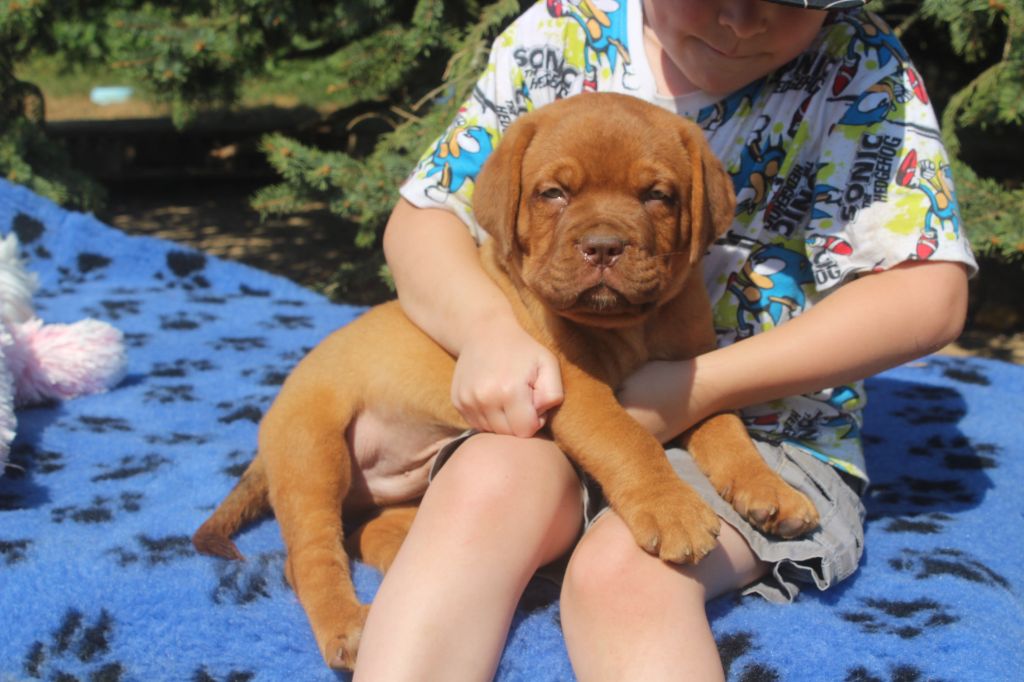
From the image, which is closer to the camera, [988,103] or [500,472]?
[500,472]

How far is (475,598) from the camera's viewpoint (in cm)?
184

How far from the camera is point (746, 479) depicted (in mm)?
2160

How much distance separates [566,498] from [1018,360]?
382 centimetres

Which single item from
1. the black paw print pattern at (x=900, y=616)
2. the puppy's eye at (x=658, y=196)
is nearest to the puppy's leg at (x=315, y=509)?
the puppy's eye at (x=658, y=196)

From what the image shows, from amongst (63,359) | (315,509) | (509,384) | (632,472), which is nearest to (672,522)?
(632,472)

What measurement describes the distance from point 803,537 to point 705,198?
73 cm

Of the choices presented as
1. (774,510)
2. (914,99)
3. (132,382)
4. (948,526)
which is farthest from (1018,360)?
(132,382)

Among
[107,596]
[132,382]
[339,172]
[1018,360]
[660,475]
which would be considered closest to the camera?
[660,475]

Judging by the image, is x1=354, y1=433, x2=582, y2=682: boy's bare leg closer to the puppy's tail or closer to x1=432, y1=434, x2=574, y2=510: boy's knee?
x1=432, y1=434, x2=574, y2=510: boy's knee

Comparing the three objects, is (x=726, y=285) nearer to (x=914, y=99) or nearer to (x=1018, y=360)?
(x=914, y=99)

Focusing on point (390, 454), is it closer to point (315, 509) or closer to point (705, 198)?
point (315, 509)

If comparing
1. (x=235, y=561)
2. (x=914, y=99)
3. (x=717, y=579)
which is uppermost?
(x=914, y=99)

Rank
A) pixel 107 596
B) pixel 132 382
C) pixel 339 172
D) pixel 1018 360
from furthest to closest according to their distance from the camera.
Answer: pixel 1018 360, pixel 339 172, pixel 132 382, pixel 107 596

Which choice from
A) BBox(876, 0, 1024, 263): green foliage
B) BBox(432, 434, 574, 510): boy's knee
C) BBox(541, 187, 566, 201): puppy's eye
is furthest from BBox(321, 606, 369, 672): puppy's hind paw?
BBox(876, 0, 1024, 263): green foliage
